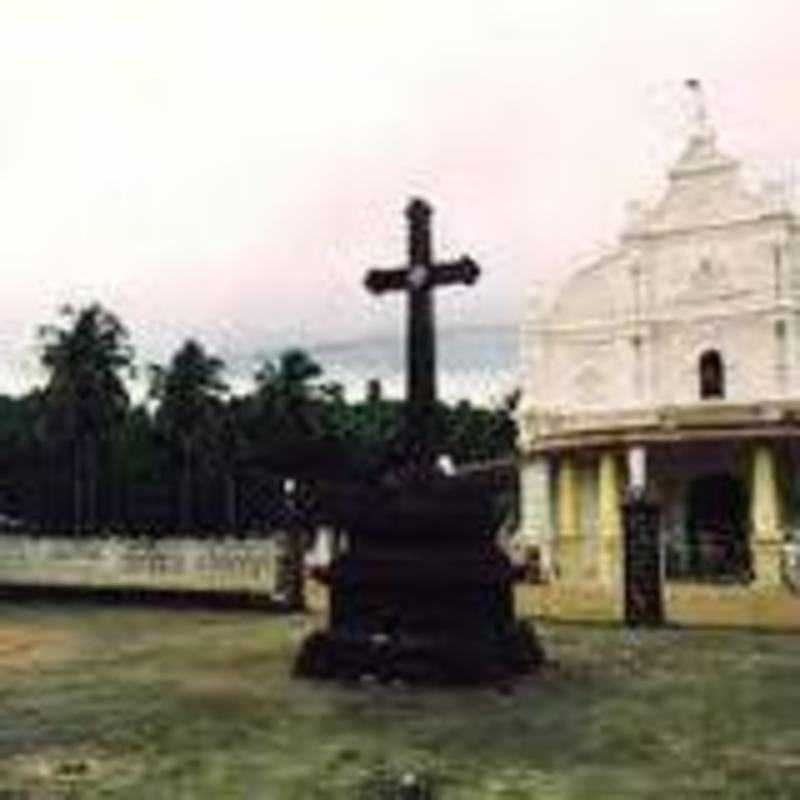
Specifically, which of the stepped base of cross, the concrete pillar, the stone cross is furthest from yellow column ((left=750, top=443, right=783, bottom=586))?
the stepped base of cross

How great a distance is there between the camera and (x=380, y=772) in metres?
9.62

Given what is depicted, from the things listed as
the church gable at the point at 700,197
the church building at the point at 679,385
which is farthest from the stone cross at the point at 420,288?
the church gable at the point at 700,197

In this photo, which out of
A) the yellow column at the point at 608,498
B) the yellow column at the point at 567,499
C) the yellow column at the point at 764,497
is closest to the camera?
A: the yellow column at the point at 764,497

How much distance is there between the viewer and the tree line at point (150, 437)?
66.2 meters

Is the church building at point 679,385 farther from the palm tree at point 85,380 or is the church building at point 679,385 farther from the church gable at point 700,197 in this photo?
the palm tree at point 85,380

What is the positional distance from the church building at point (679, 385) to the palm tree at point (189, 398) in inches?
1166

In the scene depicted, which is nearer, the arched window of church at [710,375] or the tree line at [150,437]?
the arched window of church at [710,375]

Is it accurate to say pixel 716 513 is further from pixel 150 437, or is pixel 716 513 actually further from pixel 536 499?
pixel 150 437

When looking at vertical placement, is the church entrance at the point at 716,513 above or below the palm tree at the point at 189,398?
below

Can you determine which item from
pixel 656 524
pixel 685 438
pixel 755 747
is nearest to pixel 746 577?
pixel 685 438

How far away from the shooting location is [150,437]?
7300cm

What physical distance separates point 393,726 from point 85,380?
6129 centimetres

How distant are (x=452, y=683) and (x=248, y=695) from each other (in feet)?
5.89

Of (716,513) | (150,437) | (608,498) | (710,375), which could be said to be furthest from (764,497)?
(150,437)
